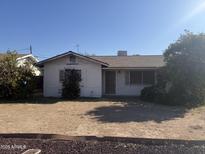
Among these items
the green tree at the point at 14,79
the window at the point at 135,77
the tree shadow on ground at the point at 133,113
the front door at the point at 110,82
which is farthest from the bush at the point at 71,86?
the tree shadow on ground at the point at 133,113

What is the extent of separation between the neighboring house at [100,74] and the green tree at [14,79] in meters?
1.90

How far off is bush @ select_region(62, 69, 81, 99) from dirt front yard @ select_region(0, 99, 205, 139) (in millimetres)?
4161

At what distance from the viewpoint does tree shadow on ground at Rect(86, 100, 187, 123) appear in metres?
12.8

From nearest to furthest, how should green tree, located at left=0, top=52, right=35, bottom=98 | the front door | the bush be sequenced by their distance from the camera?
green tree, located at left=0, top=52, right=35, bottom=98 < the bush < the front door

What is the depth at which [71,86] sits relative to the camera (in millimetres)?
20781

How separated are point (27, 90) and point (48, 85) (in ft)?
7.25

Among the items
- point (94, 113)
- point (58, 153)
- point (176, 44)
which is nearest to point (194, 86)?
point (176, 44)

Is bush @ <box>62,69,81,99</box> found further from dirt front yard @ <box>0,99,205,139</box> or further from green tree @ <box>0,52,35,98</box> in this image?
dirt front yard @ <box>0,99,205,139</box>

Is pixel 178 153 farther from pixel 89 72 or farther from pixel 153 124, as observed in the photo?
pixel 89 72

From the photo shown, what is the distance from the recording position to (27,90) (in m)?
20.5

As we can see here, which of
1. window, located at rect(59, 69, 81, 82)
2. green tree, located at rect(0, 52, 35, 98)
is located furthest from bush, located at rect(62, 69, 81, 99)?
green tree, located at rect(0, 52, 35, 98)

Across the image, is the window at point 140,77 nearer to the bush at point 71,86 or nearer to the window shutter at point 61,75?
the bush at point 71,86

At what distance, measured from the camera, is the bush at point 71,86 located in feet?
67.9

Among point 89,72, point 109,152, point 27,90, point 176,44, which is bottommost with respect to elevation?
point 109,152
